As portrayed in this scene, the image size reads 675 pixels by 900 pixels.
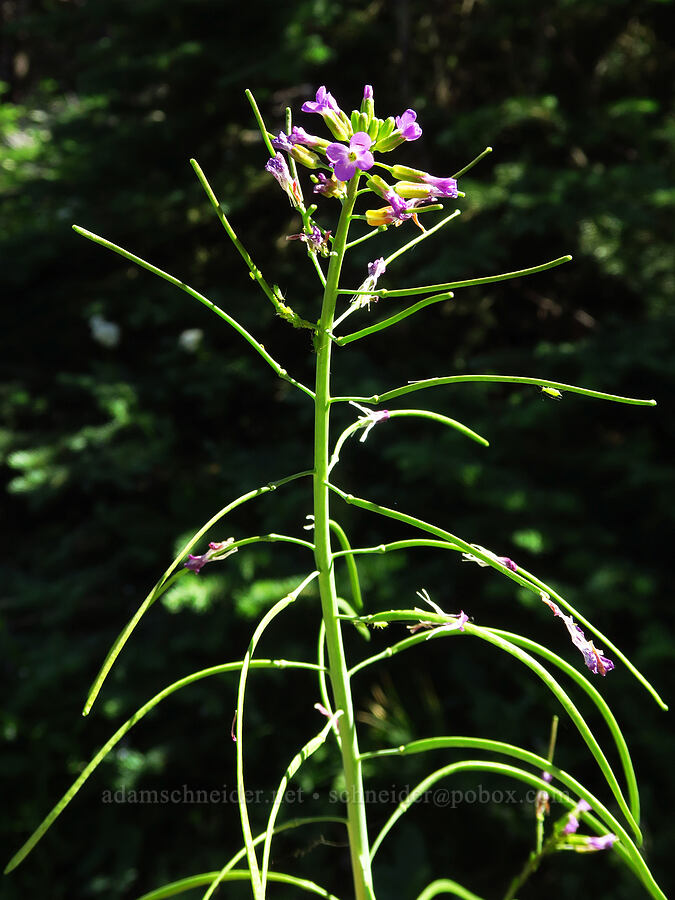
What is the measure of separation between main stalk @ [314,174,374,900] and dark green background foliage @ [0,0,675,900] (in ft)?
3.82

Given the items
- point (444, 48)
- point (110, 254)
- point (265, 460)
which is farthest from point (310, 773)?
point (444, 48)

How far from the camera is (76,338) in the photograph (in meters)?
2.51

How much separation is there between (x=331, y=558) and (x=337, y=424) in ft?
4.71

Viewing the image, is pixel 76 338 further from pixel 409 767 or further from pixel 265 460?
pixel 409 767

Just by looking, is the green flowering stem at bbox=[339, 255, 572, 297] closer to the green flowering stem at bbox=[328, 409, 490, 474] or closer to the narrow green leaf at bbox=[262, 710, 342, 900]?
the green flowering stem at bbox=[328, 409, 490, 474]

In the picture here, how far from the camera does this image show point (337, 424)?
183 cm

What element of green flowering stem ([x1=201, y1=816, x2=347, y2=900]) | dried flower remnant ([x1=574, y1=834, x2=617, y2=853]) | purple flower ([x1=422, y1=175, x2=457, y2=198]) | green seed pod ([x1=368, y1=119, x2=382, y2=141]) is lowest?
dried flower remnant ([x1=574, y1=834, x2=617, y2=853])

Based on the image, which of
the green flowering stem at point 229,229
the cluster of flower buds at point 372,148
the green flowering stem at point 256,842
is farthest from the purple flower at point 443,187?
the green flowering stem at point 256,842

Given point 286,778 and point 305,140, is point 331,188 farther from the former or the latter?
point 286,778

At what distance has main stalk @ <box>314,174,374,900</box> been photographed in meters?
0.36

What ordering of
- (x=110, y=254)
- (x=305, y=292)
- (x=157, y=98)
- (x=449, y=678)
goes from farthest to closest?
(x=110, y=254), (x=157, y=98), (x=305, y=292), (x=449, y=678)

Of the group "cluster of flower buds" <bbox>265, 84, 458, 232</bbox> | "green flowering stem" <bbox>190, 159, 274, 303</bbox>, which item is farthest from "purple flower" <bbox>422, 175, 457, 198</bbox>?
"green flowering stem" <bbox>190, 159, 274, 303</bbox>

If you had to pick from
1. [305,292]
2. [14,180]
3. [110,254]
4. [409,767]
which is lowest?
[409,767]

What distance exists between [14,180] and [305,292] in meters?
1.31
